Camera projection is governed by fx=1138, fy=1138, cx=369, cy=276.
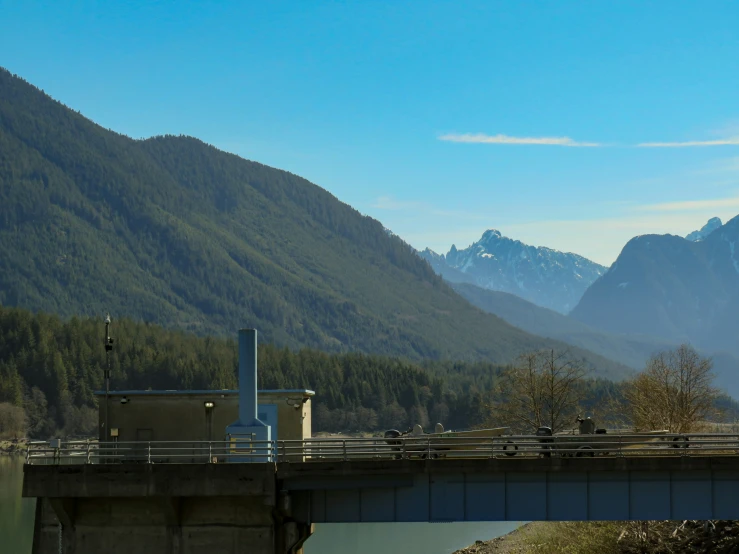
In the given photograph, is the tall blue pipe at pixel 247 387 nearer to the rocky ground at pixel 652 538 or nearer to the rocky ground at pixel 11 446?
the rocky ground at pixel 652 538

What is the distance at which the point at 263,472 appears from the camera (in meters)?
37.8

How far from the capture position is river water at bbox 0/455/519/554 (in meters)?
87.6

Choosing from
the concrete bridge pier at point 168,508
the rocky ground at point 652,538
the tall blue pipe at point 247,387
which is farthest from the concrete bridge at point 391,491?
the rocky ground at point 652,538

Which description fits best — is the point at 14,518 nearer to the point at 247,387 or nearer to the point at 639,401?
the point at 639,401

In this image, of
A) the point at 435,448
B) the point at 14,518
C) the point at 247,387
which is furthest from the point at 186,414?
the point at 14,518

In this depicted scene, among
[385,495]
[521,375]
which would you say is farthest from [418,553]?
[385,495]

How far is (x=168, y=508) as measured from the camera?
124ft

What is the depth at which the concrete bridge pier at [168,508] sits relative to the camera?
37.6 metres

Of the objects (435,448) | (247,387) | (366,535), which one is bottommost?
(366,535)

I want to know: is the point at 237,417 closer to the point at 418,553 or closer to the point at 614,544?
the point at 614,544

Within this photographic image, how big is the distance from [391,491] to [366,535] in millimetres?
63422

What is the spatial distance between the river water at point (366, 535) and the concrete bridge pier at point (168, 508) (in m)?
43.7

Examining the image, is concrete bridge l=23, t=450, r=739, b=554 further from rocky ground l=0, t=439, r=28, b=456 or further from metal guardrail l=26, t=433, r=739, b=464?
rocky ground l=0, t=439, r=28, b=456

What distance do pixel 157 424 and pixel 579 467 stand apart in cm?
1775
